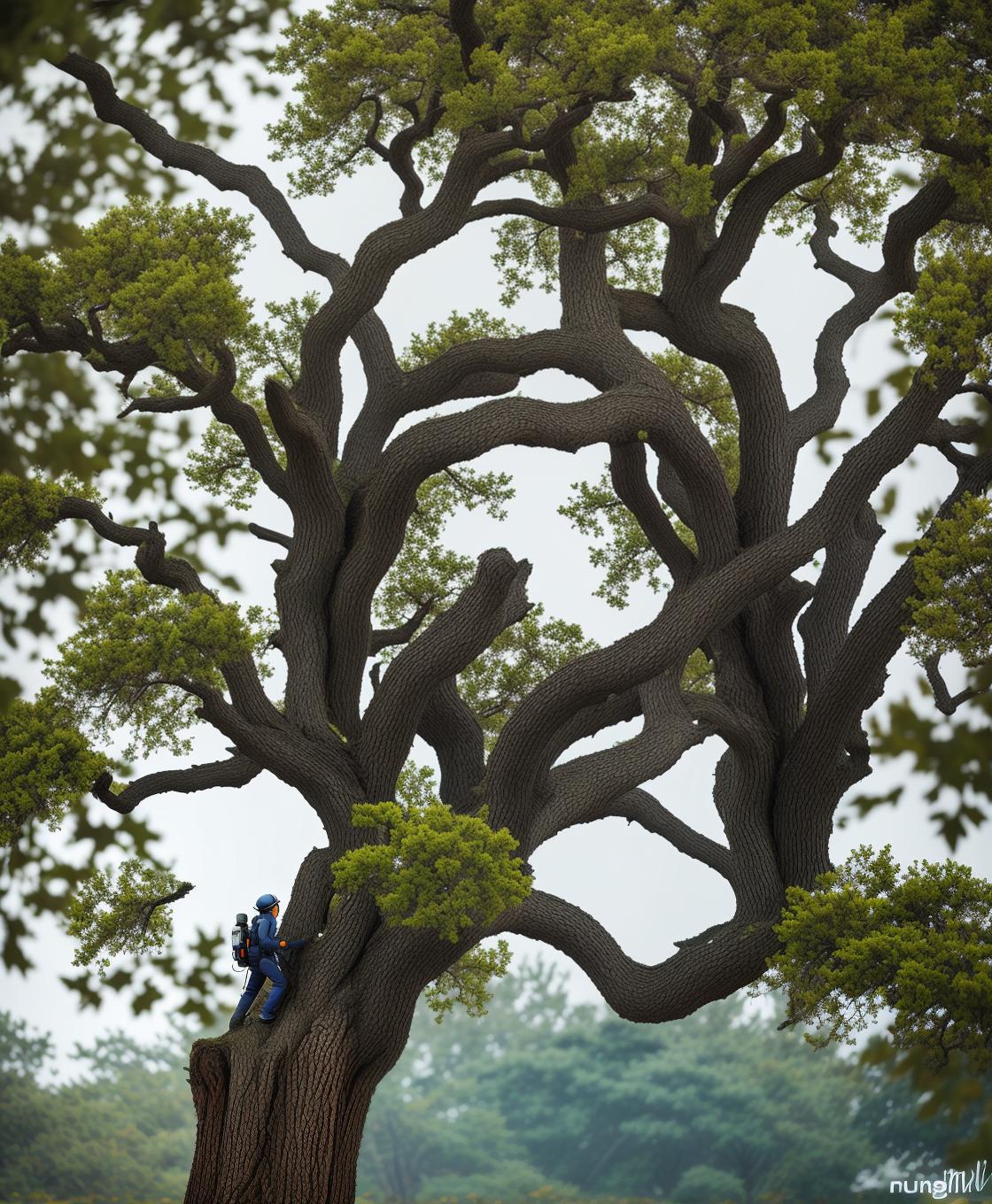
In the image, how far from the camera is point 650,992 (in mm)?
8516

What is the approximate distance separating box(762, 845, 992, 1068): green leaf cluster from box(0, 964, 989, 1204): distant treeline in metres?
11.0

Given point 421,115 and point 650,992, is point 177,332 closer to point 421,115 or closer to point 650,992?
point 421,115

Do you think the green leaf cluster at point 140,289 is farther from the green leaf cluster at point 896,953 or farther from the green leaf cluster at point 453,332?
the green leaf cluster at point 896,953

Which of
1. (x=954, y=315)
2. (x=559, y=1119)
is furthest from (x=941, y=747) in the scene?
(x=559, y=1119)

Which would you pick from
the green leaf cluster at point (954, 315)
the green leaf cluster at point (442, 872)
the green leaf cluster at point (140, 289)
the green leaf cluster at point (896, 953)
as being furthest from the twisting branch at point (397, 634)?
the green leaf cluster at point (954, 315)

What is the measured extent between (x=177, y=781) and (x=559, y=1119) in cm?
1289

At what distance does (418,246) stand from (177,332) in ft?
5.94

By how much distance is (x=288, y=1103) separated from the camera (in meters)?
7.20

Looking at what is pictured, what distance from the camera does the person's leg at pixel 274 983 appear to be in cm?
767

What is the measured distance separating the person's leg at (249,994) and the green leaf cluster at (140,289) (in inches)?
131

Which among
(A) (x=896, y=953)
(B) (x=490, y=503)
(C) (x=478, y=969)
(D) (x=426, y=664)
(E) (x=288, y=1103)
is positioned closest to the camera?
(A) (x=896, y=953)

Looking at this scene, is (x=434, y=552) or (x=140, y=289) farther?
(x=434, y=552)

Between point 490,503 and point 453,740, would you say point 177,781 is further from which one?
point 490,503

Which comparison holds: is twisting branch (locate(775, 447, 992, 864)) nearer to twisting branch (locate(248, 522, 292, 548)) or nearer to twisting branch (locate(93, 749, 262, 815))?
twisting branch (locate(93, 749, 262, 815))
